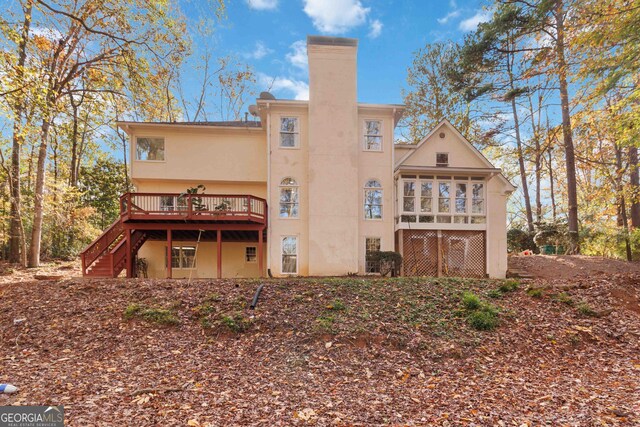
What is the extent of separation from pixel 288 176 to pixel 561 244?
1540 cm

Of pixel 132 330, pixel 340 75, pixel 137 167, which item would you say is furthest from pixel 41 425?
pixel 340 75

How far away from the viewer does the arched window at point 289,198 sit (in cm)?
1400

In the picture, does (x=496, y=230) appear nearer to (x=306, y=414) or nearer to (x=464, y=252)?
(x=464, y=252)

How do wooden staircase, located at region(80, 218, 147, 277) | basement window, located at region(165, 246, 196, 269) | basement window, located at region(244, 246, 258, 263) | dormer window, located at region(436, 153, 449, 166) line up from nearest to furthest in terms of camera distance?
wooden staircase, located at region(80, 218, 147, 277)
dormer window, located at region(436, 153, 449, 166)
basement window, located at region(165, 246, 196, 269)
basement window, located at region(244, 246, 258, 263)

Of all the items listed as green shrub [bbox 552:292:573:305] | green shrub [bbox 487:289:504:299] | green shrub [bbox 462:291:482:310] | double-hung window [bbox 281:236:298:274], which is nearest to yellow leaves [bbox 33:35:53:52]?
double-hung window [bbox 281:236:298:274]

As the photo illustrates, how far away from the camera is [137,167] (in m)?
14.1

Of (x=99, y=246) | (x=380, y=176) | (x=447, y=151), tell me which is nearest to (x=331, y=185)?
(x=380, y=176)

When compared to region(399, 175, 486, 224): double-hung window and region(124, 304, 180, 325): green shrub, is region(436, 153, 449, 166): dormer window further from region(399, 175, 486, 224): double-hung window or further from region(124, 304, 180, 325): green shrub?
region(124, 304, 180, 325): green shrub

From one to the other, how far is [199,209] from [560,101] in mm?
19120

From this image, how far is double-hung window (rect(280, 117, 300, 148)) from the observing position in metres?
14.1

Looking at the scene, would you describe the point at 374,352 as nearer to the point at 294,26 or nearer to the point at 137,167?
the point at 137,167

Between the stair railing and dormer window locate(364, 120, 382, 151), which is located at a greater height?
dormer window locate(364, 120, 382, 151)

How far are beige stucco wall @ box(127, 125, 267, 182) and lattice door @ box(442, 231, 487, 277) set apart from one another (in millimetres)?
8764

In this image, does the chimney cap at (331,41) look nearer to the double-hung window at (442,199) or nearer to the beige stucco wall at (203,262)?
the double-hung window at (442,199)
